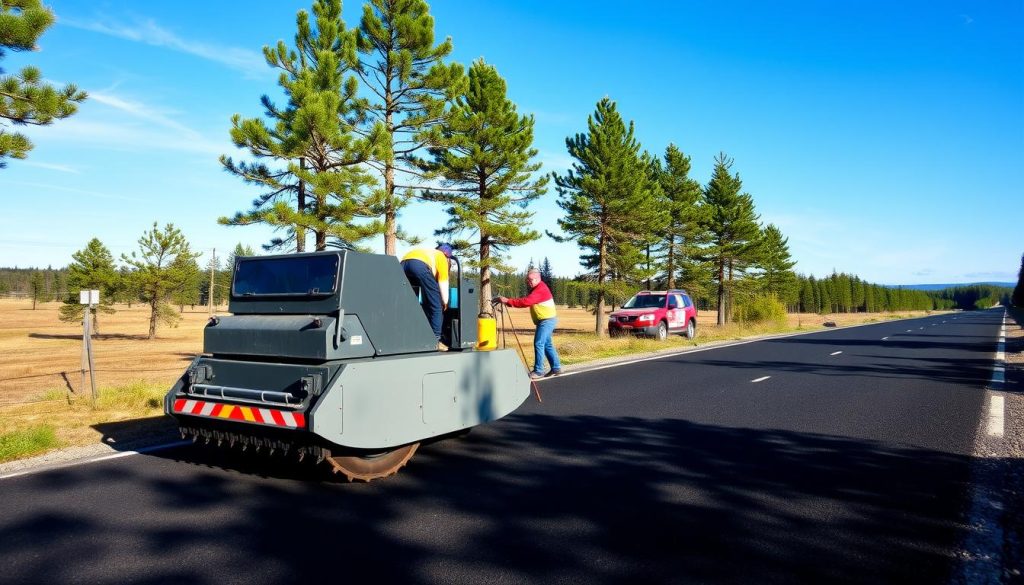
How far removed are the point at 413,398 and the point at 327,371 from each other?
776mm

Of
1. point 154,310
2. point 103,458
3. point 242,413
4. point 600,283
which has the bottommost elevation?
point 103,458

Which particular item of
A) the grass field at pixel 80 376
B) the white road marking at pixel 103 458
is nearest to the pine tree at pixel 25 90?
the grass field at pixel 80 376

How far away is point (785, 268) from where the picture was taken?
66.4 metres

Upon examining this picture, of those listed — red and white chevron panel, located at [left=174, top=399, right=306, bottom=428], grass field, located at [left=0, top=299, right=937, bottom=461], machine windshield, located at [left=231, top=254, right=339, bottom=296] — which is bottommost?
grass field, located at [left=0, top=299, right=937, bottom=461]

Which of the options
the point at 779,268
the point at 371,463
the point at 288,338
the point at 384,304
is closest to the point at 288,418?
the point at 288,338

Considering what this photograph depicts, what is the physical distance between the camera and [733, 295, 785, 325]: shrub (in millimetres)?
40625

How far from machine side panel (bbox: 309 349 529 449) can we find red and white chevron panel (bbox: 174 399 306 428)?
0.86 ft

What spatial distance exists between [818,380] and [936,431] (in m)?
4.61

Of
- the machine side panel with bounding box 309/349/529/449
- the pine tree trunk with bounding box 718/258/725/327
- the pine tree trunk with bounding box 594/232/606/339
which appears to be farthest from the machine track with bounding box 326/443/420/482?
the pine tree trunk with bounding box 718/258/725/327

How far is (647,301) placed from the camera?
23469 mm

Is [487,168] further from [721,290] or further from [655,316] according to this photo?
[721,290]

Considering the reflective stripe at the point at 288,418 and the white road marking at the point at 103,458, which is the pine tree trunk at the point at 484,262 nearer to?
the white road marking at the point at 103,458

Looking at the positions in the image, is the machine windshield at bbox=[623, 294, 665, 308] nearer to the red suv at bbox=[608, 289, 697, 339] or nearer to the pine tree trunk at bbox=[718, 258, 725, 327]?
the red suv at bbox=[608, 289, 697, 339]

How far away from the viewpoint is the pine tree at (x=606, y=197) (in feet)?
102
